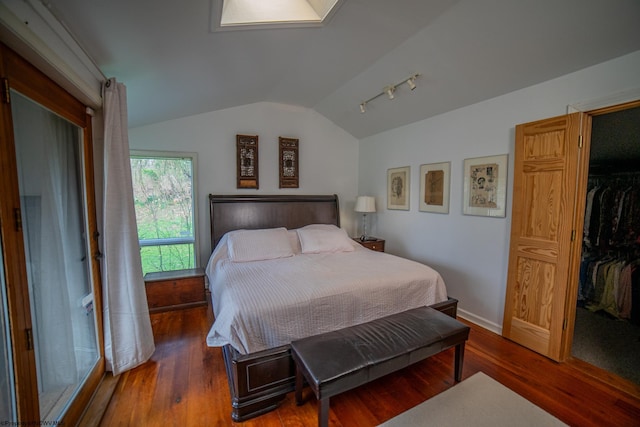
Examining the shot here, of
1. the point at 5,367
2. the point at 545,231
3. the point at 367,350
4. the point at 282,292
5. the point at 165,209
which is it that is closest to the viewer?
the point at 5,367

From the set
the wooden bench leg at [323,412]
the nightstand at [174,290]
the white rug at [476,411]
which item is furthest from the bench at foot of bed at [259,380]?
A: the nightstand at [174,290]

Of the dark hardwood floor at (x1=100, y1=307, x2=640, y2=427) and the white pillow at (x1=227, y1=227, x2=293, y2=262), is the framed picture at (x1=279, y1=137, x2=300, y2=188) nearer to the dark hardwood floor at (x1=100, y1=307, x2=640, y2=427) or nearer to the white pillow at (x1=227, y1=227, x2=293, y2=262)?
the white pillow at (x1=227, y1=227, x2=293, y2=262)

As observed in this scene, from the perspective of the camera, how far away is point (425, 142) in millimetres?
3350

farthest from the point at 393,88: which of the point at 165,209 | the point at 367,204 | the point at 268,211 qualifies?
the point at 165,209

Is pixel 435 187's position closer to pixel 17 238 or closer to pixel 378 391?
pixel 378 391

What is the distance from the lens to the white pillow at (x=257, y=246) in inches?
114

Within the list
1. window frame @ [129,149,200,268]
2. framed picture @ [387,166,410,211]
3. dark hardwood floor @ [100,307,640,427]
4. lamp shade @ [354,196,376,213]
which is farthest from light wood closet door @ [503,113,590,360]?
window frame @ [129,149,200,268]

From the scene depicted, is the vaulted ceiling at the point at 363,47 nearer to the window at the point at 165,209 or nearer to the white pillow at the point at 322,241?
the window at the point at 165,209

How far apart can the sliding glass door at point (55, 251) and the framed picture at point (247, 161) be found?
1972 mm

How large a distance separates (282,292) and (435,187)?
2.34 m

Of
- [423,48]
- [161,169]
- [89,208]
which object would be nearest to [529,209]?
[423,48]

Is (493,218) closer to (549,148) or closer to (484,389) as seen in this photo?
(549,148)

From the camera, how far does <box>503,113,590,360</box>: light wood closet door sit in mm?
2068

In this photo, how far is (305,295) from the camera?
74.6 inches
